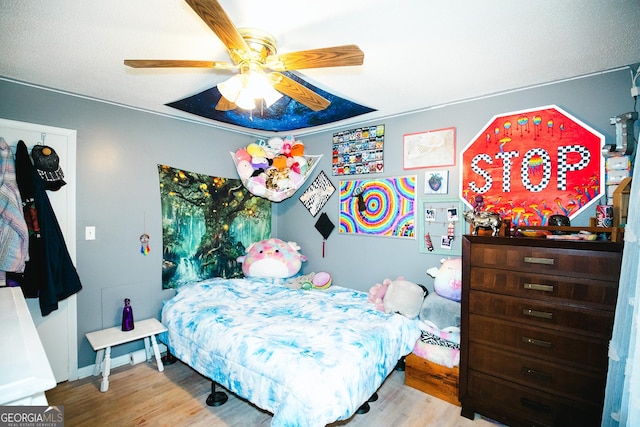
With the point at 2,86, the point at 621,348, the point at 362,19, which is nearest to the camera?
the point at 621,348

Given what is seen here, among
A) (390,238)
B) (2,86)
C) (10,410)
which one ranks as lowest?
(10,410)

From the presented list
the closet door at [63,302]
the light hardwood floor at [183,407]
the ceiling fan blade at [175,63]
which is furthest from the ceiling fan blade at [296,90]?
the light hardwood floor at [183,407]

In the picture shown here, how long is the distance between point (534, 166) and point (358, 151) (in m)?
1.58

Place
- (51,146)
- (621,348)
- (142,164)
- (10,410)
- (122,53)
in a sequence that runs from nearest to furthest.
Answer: (10,410) < (621,348) < (122,53) < (51,146) < (142,164)

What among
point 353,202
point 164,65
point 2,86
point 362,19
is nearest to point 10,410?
point 164,65

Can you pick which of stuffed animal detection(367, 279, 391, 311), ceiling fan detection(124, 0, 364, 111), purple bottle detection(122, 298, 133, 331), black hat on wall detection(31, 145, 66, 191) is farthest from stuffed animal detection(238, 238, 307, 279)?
ceiling fan detection(124, 0, 364, 111)

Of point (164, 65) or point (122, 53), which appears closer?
point (164, 65)

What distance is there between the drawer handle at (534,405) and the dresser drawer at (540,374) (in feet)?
0.31

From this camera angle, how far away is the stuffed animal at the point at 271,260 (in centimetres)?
335

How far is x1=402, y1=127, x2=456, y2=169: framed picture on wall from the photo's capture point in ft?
8.82

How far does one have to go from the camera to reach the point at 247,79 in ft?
4.96

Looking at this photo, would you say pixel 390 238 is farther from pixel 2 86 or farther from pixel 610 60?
pixel 2 86

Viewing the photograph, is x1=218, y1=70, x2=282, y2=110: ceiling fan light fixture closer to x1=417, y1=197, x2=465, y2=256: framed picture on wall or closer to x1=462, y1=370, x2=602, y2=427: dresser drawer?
x1=417, y1=197, x2=465, y2=256: framed picture on wall

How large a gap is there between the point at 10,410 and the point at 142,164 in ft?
8.36
